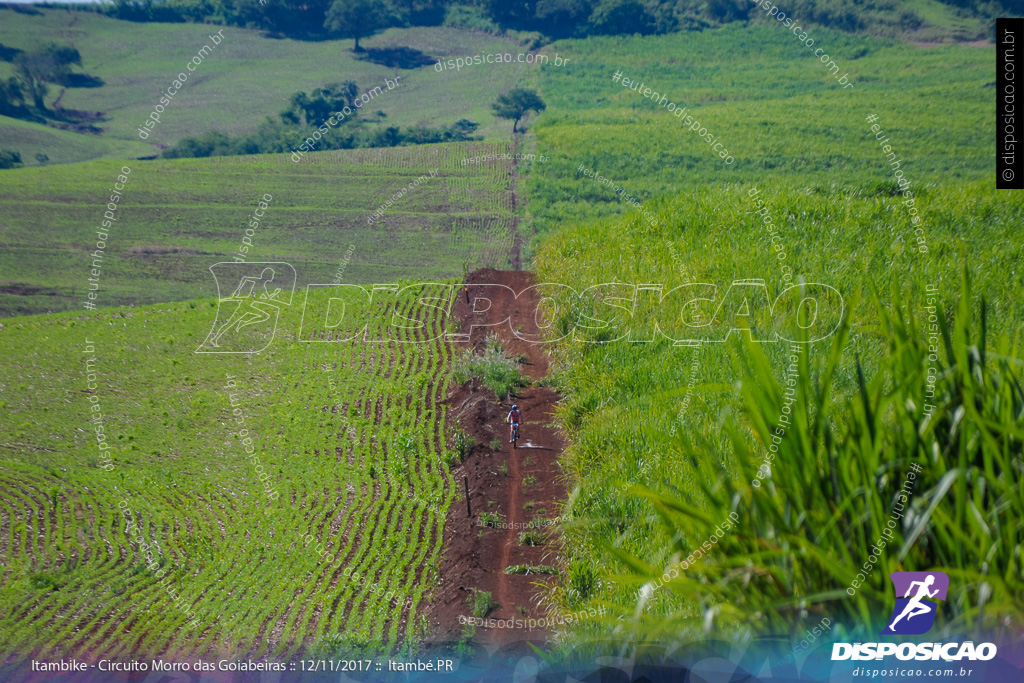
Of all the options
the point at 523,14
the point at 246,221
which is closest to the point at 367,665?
the point at 246,221

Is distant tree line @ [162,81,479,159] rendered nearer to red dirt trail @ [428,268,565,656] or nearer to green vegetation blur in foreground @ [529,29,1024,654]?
green vegetation blur in foreground @ [529,29,1024,654]

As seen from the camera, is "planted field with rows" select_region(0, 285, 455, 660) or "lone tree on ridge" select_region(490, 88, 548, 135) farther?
"lone tree on ridge" select_region(490, 88, 548, 135)

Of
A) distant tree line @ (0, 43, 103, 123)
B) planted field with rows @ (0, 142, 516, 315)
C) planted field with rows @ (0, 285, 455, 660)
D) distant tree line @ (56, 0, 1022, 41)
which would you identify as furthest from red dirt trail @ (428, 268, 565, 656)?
distant tree line @ (0, 43, 103, 123)

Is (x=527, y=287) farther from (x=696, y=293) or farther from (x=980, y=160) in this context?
(x=980, y=160)

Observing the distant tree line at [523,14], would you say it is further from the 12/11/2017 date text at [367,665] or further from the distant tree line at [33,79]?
the 12/11/2017 date text at [367,665]

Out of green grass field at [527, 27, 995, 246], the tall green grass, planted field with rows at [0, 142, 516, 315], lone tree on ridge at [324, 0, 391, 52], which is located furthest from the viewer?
lone tree on ridge at [324, 0, 391, 52]

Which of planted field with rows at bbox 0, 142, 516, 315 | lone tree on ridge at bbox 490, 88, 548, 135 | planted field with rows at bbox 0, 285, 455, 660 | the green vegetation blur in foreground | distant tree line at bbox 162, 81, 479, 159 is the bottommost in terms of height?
planted field with rows at bbox 0, 142, 516, 315
